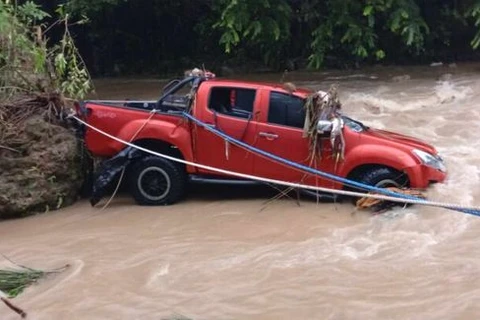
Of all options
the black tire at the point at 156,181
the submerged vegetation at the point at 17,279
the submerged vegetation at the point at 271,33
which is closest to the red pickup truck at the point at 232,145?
the black tire at the point at 156,181

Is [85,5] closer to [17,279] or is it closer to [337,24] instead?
[337,24]

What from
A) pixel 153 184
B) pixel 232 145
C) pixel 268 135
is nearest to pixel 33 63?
pixel 153 184

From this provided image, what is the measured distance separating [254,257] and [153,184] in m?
2.33

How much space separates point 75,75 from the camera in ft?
33.0

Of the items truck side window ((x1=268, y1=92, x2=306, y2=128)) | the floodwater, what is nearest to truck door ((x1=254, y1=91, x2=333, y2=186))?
truck side window ((x1=268, y1=92, x2=306, y2=128))

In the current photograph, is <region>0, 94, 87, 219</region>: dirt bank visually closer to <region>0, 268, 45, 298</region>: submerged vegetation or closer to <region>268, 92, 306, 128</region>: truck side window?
<region>0, 268, 45, 298</region>: submerged vegetation

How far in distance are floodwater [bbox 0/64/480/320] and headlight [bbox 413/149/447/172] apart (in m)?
0.24

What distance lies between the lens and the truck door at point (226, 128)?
29.0 ft

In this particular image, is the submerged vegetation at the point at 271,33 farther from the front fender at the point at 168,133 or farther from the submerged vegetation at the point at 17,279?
the submerged vegetation at the point at 17,279

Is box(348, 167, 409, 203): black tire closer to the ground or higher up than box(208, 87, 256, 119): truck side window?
closer to the ground

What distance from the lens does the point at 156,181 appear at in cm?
910

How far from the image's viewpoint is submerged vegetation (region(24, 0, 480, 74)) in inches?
690

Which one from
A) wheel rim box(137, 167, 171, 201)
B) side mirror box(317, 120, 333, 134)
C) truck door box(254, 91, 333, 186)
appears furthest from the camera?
wheel rim box(137, 167, 171, 201)

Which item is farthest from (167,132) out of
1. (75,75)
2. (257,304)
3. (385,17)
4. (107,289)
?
(385,17)
